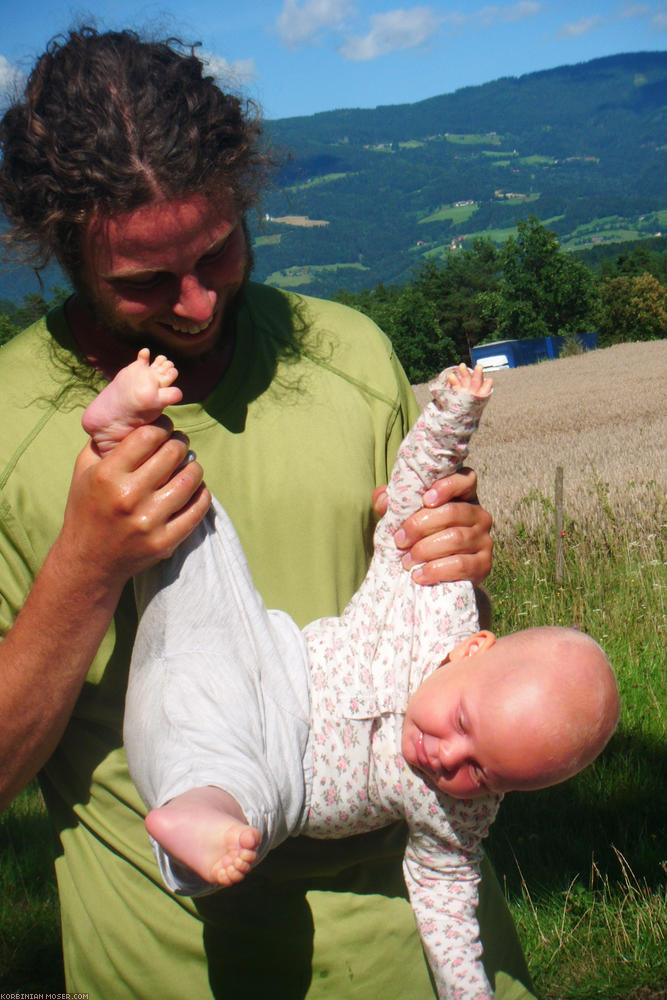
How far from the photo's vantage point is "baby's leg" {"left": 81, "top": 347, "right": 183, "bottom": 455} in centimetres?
153

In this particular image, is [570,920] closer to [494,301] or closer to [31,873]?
[31,873]

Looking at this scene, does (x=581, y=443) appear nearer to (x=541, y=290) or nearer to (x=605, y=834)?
(x=605, y=834)

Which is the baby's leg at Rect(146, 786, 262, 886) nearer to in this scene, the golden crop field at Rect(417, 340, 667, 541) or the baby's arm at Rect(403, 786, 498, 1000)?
the baby's arm at Rect(403, 786, 498, 1000)

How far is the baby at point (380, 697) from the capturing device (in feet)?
5.15

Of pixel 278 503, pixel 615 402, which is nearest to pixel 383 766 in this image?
pixel 278 503

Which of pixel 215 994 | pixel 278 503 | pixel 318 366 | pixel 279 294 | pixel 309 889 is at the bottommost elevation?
pixel 215 994

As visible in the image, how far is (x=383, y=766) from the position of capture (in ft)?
6.07

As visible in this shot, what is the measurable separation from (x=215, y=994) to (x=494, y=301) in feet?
231

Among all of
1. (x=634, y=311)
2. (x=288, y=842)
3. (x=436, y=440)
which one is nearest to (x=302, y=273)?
(x=634, y=311)

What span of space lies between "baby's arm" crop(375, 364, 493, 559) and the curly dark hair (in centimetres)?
57

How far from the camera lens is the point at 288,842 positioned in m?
A: 1.85

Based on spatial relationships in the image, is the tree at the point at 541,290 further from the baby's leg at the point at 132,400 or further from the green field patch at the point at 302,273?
the baby's leg at the point at 132,400

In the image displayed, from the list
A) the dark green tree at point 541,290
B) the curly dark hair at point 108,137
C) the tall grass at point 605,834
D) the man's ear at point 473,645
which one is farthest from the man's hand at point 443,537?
the dark green tree at point 541,290

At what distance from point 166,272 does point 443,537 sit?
774mm
